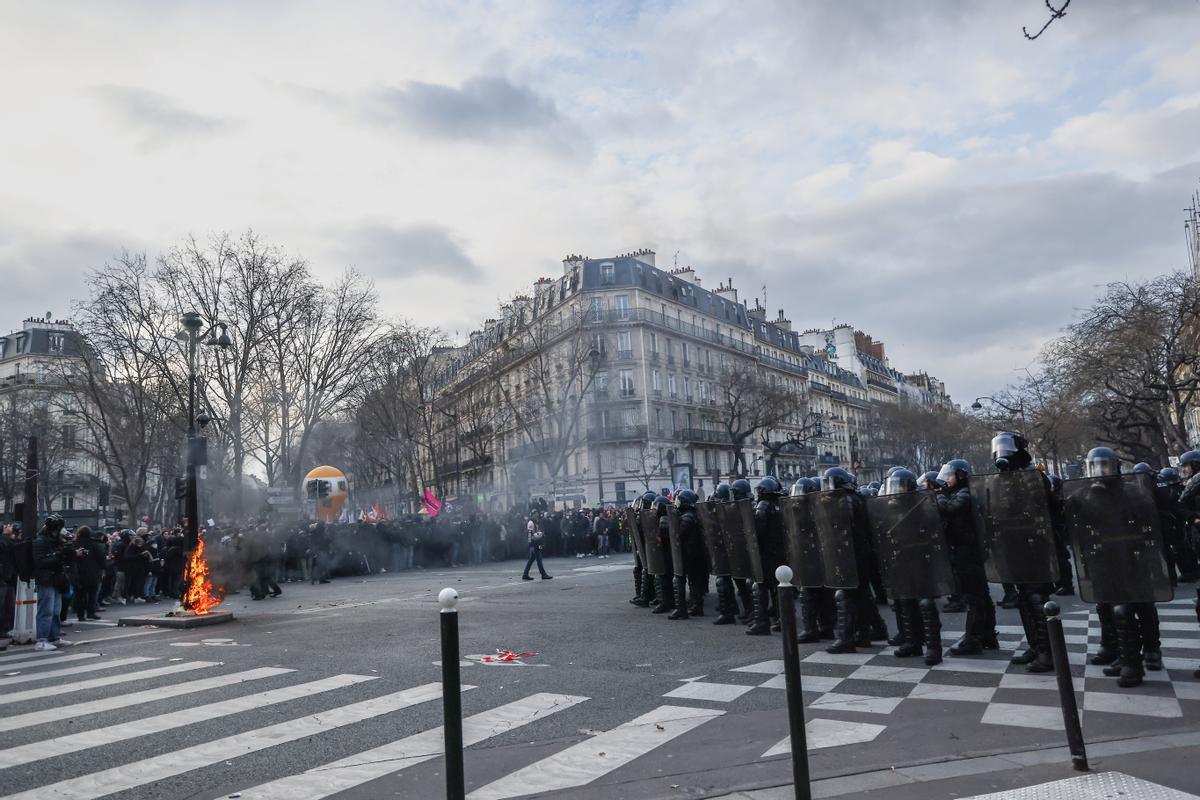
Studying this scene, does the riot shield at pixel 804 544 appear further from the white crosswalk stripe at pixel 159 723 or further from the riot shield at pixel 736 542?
the white crosswalk stripe at pixel 159 723

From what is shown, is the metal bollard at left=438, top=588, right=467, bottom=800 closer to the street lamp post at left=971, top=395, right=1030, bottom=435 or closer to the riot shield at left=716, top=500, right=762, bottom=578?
the riot shield at left=716, top=500, right=762, bottom=578

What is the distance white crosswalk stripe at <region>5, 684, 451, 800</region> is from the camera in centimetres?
462

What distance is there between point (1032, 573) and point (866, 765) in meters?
2.84

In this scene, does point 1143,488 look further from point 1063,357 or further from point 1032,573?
point 1063,357

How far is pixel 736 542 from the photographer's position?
9.98 meters

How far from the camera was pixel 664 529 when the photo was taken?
1162 cm

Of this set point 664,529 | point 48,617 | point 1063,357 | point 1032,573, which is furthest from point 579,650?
point 1063,357

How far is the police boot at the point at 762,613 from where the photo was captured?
943 centimetres

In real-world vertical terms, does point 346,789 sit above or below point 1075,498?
below

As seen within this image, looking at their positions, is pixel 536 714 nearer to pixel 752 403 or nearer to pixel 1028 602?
pixel 1028 602

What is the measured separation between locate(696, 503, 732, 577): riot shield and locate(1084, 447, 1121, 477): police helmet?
447cm

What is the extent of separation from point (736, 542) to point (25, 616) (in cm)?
973

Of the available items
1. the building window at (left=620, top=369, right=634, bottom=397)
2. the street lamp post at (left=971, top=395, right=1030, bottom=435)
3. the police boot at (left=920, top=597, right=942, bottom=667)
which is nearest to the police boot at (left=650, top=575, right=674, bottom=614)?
the police boot at (left=920, top=597, right=942, bottom=667)

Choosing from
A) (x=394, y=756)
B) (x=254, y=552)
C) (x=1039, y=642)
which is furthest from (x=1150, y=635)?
(x=254, y=552)
